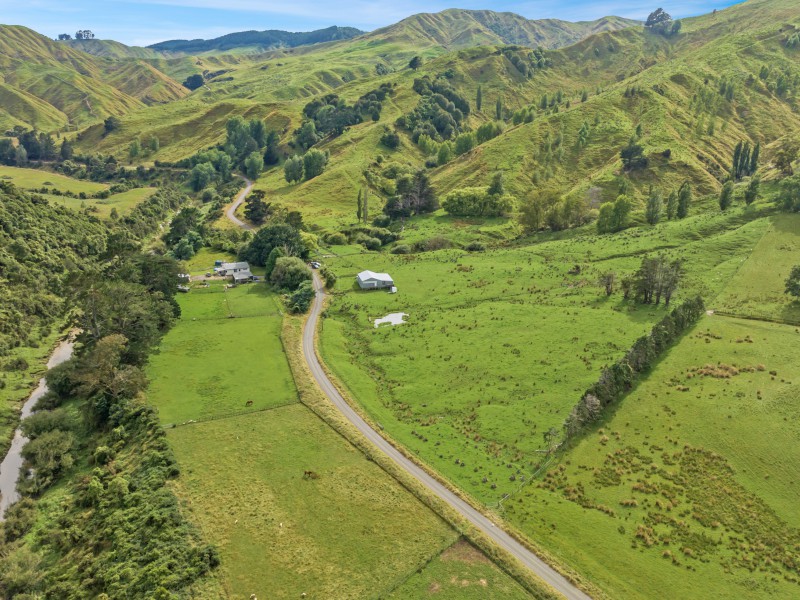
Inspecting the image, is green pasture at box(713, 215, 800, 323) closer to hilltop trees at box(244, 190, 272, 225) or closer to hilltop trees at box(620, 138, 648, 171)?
hilltop trees at box(620, 138, 648, 171)

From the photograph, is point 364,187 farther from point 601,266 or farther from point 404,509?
point 404,509

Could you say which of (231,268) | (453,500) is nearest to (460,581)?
(453,500)

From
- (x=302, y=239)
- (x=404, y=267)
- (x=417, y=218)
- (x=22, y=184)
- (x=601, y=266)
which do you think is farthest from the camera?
(x=22, y=184)

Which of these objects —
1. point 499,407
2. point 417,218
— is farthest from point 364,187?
point 499,407

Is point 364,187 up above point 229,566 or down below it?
above

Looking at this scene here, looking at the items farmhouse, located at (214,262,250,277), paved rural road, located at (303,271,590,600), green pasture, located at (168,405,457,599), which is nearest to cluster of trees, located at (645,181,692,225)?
paved rural road, located at (303,271,590,600)

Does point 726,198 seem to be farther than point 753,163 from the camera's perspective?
No

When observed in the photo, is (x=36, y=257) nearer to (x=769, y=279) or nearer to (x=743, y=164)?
(x=769, y=279)
